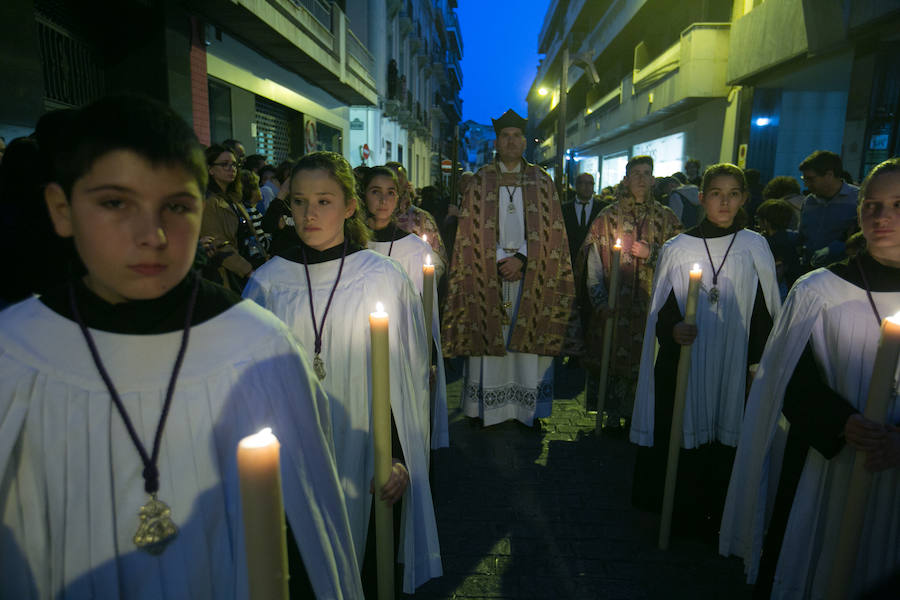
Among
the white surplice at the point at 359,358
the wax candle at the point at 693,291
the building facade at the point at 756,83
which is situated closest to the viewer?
the white surplice at the point at 359,358

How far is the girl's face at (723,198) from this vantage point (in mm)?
3568

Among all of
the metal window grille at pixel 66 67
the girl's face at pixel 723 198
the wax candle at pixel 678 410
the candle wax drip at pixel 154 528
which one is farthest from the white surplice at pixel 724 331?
the metal window grille at pixel 66 67

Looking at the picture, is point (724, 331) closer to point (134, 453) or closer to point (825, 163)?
point (825, 163)

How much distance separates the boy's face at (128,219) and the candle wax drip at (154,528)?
45 centimetres

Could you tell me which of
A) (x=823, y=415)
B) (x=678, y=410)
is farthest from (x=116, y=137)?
(x=678, y=410)

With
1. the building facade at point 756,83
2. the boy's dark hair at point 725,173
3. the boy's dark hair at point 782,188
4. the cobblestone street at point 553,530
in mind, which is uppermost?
the building facade at point 756,83

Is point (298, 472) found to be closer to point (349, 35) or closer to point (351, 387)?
point (351, 387)

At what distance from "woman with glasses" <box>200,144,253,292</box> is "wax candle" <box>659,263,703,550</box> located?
347cm

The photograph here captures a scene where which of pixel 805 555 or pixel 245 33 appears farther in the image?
pixel 245 33

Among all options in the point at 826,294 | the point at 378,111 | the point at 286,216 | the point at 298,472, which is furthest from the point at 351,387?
the point at 378,111

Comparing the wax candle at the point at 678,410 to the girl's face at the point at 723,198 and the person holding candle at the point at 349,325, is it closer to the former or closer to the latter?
the girl's face at the point at 723,198

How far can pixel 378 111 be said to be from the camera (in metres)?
22.7

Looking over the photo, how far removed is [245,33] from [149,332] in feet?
35.7

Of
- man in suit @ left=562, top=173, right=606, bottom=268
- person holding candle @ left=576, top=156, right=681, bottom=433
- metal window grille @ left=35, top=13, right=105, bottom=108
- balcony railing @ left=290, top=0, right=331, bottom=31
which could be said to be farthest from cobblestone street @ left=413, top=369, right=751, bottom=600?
balcony railing @ left=290, top=0, right=331, bottom=31
